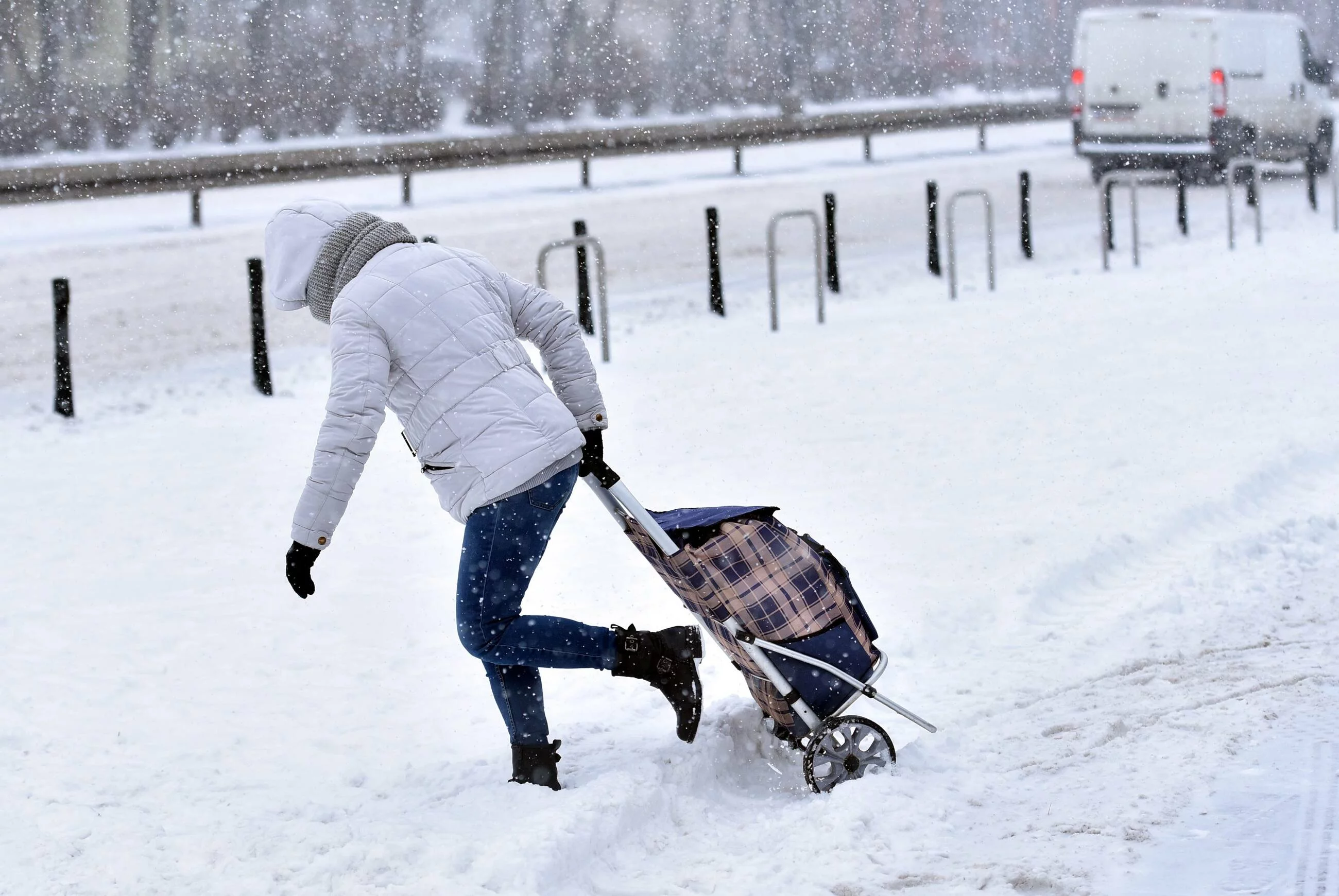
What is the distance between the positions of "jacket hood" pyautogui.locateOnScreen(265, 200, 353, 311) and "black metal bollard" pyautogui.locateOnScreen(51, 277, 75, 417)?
602 centimetres

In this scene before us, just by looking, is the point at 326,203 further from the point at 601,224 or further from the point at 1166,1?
the point at 1166,1

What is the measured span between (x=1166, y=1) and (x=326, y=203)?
44.2 metres

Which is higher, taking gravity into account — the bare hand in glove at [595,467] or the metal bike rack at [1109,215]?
the metal bike rack at [1109,215]

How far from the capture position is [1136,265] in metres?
14.6

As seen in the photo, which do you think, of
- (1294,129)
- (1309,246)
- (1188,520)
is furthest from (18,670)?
(1294,129)

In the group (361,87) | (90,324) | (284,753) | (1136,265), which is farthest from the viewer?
(361,87)

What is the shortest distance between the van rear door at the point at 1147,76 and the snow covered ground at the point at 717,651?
8833mm

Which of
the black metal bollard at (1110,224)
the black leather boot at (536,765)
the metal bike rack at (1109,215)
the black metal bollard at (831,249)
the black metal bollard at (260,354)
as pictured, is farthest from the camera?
the black metal bollard at (1110,224)

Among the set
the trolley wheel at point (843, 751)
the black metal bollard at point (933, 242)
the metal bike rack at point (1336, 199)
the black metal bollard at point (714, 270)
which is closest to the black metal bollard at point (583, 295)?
the black metal bollard at point (714, 270)

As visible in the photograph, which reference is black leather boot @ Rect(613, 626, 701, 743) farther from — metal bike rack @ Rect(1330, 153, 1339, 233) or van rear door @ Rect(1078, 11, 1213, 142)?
van rear door @ Rect(1078, 11, 1213, 142)

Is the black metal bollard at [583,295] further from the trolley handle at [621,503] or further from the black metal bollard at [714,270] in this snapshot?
the trolley handle at [621,503]

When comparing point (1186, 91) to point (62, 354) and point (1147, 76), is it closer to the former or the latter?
point (1147, 76)

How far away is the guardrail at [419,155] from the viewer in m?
16.8

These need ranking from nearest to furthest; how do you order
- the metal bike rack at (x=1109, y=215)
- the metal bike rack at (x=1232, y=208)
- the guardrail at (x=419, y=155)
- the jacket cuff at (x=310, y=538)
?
1. the jacket cuff at (x=310, y=538)
2. the metal bike rack at (x=1109, y=215)
3. the metal bike rack at (x=1232, y=208)
4. the guardrail at (x=419, y=155)
